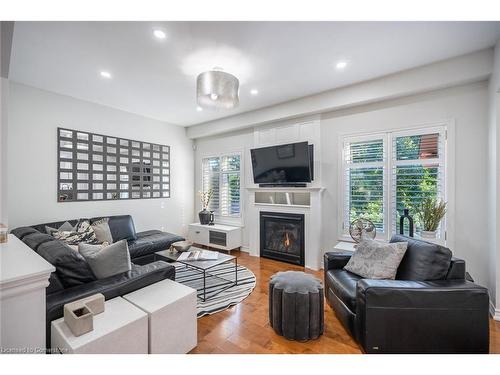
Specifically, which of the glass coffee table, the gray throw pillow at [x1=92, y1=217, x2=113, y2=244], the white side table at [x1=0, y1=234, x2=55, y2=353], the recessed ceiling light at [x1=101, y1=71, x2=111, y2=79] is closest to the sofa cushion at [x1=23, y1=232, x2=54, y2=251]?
the white side table at [x1=0, y1=234, x2=55, y2=353]

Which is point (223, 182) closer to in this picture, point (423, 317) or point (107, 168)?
point (107, 168)

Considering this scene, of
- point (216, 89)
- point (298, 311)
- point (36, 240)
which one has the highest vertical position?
point (216, 89)

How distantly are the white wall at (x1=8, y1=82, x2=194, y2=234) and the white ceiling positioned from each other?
0.96 feet

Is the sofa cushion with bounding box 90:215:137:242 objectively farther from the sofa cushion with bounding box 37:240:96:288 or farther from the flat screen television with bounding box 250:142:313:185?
the flat screen television with bounding box 250:142:313:185

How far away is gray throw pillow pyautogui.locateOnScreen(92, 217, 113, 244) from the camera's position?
10.9 feet

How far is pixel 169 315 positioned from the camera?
1.63 metres

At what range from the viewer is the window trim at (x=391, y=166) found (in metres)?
2.77

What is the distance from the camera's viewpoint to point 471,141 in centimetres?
267

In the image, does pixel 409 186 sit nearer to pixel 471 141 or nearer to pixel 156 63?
pixel 471 141

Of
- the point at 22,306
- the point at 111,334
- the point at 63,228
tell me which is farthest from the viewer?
the point at 63,228

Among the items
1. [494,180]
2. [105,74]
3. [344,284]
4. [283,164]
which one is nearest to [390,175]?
[494,180]

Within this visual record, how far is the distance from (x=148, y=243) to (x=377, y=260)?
10.9 feet

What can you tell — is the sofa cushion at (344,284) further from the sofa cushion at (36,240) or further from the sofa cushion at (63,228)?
the sofa cushion at (63,228)
